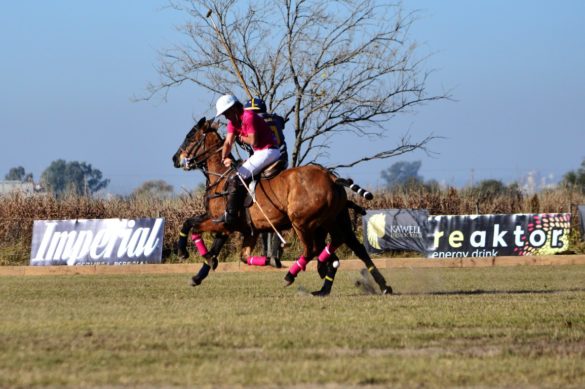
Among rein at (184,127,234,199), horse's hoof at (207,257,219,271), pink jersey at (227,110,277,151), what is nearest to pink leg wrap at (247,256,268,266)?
horse's hoof at (207,257,219,271)

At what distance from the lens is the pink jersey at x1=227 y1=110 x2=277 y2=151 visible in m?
15.6

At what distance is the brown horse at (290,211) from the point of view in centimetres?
1509

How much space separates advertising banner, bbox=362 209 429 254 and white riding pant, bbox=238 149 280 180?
12.9 metres

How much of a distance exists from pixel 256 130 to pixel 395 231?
1324 centimetres

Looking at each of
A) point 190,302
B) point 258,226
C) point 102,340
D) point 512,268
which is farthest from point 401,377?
point 512,268

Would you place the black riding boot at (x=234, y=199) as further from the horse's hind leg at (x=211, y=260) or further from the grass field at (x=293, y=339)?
the grass field at (x=293, y=339)

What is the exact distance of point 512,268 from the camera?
967 inches

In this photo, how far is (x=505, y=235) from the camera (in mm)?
27922

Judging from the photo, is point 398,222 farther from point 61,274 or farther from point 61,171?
point 61,171

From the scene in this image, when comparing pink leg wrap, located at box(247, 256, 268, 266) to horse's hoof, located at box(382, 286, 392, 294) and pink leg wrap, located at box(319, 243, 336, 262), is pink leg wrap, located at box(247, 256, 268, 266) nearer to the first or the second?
pink leg wrap, located at box(319, 243, 336, 262)

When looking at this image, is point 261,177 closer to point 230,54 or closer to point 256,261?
point 256,261

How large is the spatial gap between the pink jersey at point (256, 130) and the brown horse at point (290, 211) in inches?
20.5

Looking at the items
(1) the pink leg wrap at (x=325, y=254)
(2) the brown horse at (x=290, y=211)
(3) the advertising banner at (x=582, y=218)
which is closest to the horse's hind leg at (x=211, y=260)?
(2) the brown horse at (x=290, y=211)

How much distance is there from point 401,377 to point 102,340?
2914 millimetres
